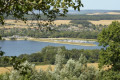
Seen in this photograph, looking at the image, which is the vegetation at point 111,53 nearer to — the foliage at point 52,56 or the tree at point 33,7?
the tree at point 33,7

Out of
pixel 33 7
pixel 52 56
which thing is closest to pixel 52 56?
pixel 52 56

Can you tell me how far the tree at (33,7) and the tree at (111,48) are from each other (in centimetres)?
1188

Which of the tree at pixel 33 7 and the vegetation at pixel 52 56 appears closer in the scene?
the tree at pixel 33 7

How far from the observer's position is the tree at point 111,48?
51.3ft

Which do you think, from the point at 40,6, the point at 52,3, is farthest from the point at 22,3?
the point at 52,3

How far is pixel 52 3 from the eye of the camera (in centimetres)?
381

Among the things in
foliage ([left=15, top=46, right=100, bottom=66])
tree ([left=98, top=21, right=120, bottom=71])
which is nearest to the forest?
tree ([left=98, top=21, right=120, bottom=71])

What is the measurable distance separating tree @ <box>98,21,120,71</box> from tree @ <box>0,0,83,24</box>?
39.0ft

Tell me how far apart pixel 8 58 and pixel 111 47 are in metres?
12.6

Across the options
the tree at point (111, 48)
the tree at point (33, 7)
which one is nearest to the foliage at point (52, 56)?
the tree at point (111, 48)

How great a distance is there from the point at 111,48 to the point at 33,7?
509 inches

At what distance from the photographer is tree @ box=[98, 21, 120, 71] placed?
15649 millimetres

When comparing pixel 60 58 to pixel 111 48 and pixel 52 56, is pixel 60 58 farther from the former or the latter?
pixel 52 56

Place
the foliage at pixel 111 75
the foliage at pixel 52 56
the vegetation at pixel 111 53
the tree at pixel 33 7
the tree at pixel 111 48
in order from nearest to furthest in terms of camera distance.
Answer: the tree at pixel 33 7
the foliage at pixel 111 75
the vegetation at pixel 111 53
the tree at pixel 111 48
the foliage at pixel 52 56
